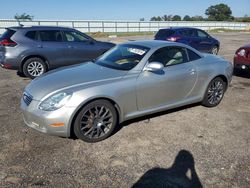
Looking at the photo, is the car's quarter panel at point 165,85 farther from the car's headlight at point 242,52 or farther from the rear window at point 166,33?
the rear window at point 166,33

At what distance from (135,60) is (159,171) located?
6.96 ft

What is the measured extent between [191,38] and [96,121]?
437 inches

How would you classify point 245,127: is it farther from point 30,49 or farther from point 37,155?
point 30,49

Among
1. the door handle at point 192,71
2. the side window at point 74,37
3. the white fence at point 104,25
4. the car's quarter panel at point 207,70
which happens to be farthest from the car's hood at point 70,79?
the white fence at point 104,25

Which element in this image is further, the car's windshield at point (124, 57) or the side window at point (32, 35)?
the side window at point (32, 35)

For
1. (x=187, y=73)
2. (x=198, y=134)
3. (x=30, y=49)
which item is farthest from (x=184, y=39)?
(x=198, y=134)

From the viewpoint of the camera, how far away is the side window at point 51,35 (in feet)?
30.1

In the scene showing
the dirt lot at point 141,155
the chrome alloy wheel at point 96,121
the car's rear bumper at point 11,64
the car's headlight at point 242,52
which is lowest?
the dirt lot at point 141,155

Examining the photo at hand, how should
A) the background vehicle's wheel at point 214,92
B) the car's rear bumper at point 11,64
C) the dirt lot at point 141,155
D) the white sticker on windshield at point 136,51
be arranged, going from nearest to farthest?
the dirt lot at point 141,155 → the white sticker on windshield at point 136,51 → the background vehicle's wheel at point 214,92 → the car's rear bumper at point 11,64

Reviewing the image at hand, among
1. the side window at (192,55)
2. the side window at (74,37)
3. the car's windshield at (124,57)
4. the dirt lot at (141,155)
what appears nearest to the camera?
the dirt lot at (141,155)

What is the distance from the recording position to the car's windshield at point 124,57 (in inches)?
203

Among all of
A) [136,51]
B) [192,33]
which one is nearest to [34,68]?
[136,51]

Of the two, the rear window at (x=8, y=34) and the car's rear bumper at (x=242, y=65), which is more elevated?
the rear window at (x=8, y=34)

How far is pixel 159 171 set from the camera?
3795mm
